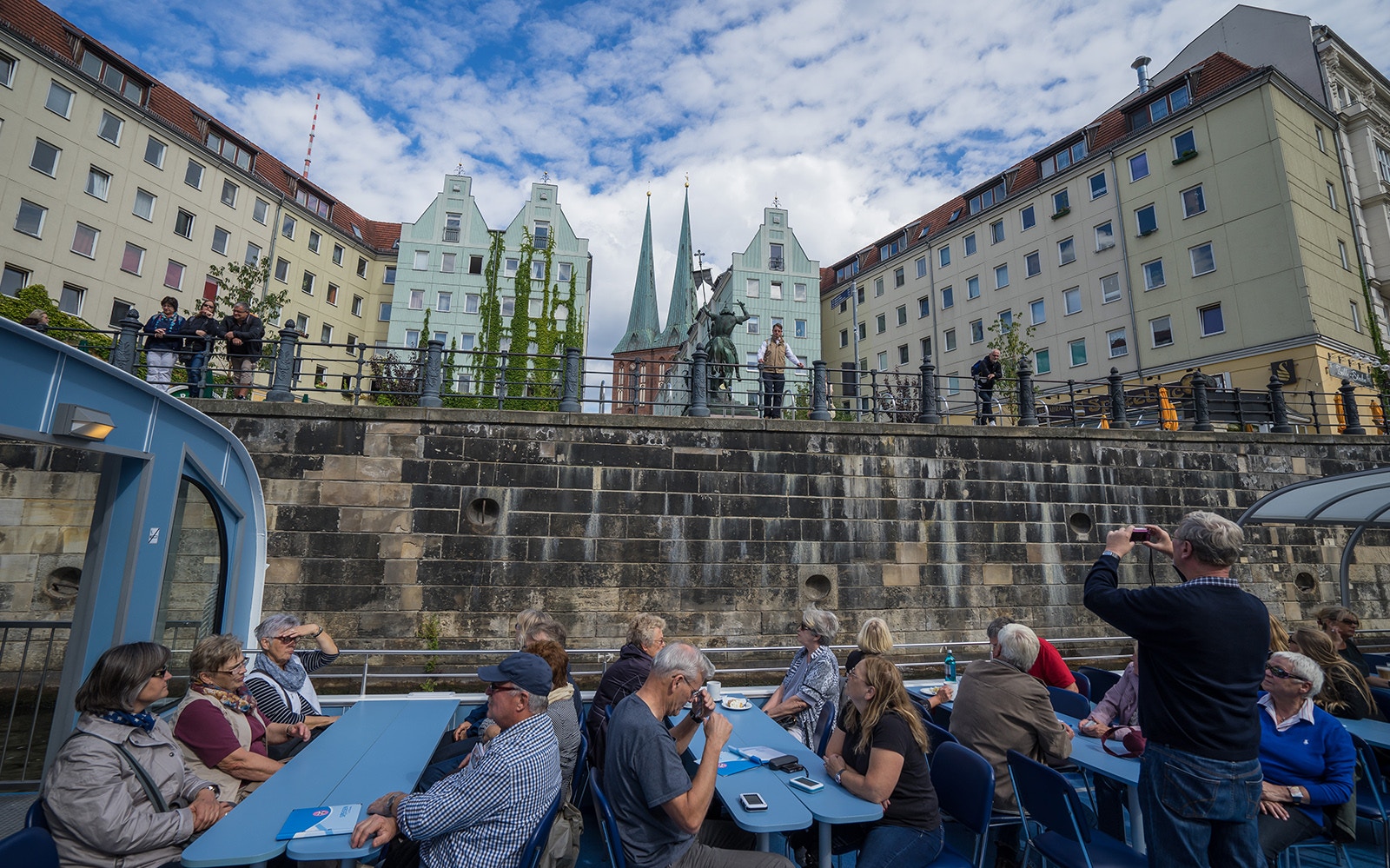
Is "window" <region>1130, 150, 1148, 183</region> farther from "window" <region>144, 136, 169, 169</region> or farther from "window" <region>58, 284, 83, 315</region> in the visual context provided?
"window" <region>144, 136, 169, 169</region>

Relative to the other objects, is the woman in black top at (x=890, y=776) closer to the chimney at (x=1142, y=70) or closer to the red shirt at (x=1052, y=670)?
the red shirt at (x=1052, y=670)

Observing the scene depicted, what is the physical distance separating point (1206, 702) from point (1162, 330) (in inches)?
1129

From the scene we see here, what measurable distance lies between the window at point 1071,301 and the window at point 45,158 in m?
41.6

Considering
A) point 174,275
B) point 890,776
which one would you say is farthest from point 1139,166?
point 174,275

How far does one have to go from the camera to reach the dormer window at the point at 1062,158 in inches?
1199

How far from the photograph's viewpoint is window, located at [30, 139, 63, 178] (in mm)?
24500

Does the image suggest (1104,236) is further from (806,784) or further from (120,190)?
(120,190)

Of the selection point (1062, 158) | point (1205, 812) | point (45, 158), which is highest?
point (1062, 158)

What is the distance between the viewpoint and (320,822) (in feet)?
9.83

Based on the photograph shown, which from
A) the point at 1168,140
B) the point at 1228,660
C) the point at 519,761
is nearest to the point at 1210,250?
the point at 1168,140

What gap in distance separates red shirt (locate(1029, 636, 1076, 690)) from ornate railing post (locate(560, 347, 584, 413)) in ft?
23.1

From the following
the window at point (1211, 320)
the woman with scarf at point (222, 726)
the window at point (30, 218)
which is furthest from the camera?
the window at point (30, 218)

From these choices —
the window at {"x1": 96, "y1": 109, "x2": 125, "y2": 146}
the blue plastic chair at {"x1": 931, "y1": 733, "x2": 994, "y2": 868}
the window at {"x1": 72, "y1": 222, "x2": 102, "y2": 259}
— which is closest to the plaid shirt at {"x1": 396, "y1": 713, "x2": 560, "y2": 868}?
the blue plastic chair at {"x1": 931, "y1": 733, "x2": 994, "y2": 868}

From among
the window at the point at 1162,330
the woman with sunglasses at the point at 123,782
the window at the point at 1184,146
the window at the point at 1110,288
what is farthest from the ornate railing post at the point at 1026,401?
the window at the point at 1184,146
